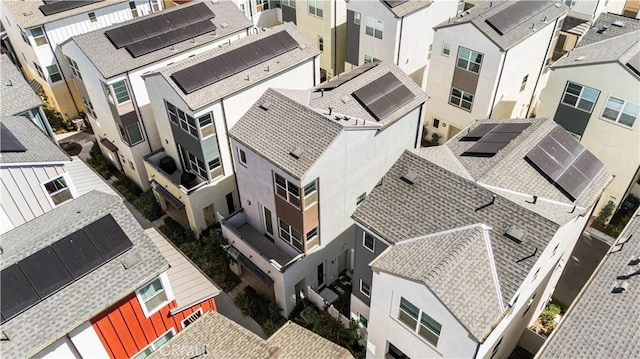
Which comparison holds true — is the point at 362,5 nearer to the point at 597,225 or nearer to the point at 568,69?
the point at 568,69

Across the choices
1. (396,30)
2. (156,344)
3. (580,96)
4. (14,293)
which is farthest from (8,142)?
(580,96)

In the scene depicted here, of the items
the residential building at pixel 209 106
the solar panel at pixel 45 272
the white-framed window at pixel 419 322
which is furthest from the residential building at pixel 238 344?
the residential building at pixel 209 106

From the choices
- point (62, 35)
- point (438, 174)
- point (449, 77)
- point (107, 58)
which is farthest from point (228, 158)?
point (62, 35)

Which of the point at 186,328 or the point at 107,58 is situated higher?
the point at 107,58

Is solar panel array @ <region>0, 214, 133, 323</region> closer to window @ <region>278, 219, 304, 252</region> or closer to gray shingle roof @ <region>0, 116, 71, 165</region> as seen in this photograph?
gray shingle roof @ <region>0, 116, 71, 165</region>

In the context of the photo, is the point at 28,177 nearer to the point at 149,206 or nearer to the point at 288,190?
the point at 149,206

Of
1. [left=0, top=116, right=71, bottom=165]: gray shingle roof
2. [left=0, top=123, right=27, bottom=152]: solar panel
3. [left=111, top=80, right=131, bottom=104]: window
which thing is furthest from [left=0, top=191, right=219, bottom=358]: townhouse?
[left=111, top=80, right=131, bottom=104]: window

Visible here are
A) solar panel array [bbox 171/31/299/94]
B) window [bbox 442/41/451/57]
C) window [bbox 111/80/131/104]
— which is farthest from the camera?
window [bbox 442/41/451/57]
